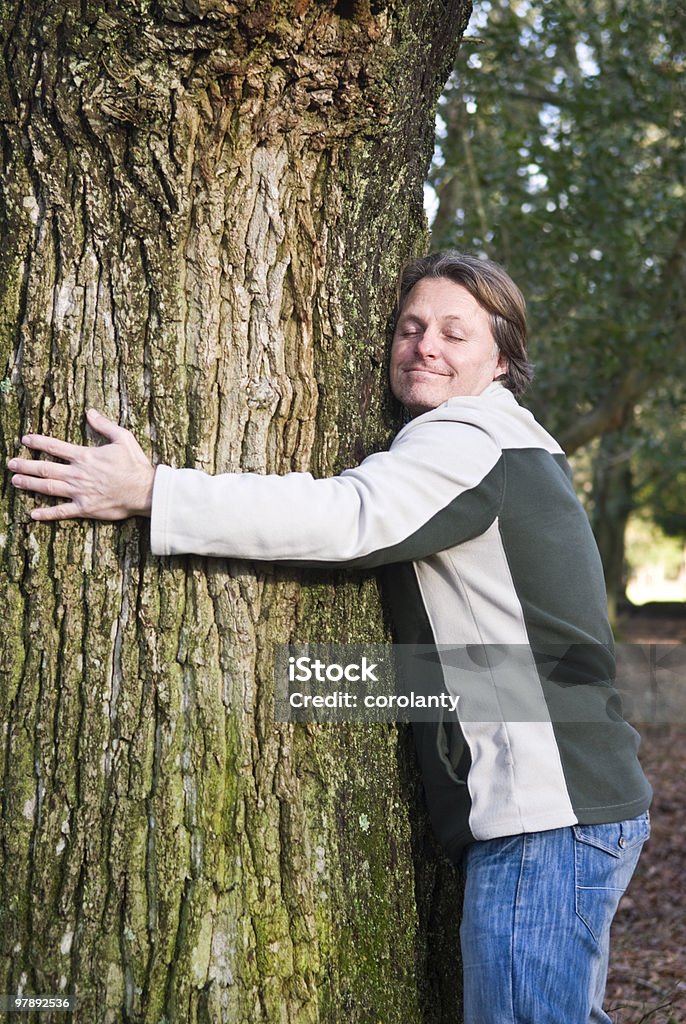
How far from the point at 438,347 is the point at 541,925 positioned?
4.83 feet

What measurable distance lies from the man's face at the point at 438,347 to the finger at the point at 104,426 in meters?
0.81

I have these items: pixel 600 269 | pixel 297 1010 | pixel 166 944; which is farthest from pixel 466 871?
pixel 600 269

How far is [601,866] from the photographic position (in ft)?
7.84

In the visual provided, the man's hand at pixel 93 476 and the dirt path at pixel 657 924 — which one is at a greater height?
the man's hand at pixel 93 476

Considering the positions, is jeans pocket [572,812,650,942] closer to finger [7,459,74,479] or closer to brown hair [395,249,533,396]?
brown hair [395,249,533,396]

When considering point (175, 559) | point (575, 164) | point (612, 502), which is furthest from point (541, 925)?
point (612, 502)

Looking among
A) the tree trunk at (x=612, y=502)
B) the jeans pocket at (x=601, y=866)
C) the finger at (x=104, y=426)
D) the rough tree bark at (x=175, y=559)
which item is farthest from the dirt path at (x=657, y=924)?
the tree trunk at (x=612, y=502)

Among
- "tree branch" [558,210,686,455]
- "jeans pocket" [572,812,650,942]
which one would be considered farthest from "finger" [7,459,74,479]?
"tree branch" [558,210,686,455]

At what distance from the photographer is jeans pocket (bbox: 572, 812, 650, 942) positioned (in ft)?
7.75

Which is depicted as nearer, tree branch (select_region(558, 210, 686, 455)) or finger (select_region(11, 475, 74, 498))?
finger (select_region(11, 475, 74, 498))

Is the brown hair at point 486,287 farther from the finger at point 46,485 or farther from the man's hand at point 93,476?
the finger at point 46,485

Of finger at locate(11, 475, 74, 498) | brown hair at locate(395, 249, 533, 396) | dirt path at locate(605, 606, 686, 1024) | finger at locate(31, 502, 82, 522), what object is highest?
brown hair at locate(395, 249, 533, 396)

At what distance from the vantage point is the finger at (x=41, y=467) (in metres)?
2.32

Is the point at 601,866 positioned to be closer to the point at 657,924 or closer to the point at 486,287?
the point at 486,287
